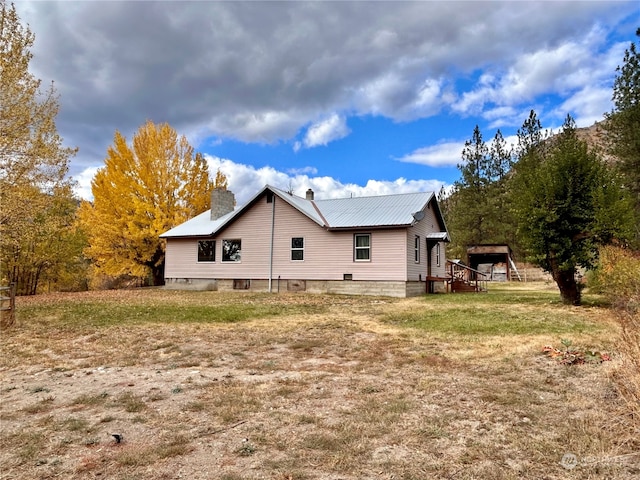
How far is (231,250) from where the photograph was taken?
22.0 meters

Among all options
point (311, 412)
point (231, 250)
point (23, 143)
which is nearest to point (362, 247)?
point (231, 250)

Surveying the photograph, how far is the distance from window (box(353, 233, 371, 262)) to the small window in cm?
798

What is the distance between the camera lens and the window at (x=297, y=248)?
20.2 metres

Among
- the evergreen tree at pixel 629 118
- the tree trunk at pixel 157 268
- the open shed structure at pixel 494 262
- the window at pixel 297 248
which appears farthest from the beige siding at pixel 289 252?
the open shed structure at pixel 494 262

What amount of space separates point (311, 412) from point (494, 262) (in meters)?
37.1

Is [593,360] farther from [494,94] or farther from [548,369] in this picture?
[494,94]

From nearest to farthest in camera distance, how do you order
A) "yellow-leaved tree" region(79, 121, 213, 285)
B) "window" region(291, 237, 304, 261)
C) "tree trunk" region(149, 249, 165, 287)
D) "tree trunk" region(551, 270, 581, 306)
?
"tree trunk" region(551, 270, 581, 306), "window" region(291, 237, 304, 261), "yellow-leaved tree" region(79, 121, 213, 285), "tree trunk" region(149, 249, 165, 287)

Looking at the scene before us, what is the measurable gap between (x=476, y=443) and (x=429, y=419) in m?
0.59

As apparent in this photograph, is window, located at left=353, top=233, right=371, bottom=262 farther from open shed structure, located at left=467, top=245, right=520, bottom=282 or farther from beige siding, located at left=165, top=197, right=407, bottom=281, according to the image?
open shed structure, located at left=467, top=245, right=520, bottom=282

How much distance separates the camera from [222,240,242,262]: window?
71.5 feet

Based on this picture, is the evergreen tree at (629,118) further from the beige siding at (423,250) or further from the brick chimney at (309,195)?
the brick chimney at (309,195)

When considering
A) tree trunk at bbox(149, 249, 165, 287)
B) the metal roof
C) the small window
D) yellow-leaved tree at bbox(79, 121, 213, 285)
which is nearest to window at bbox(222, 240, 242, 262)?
the small window

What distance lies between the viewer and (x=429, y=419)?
388cm

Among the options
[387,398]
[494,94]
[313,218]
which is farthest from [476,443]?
[494,94]
